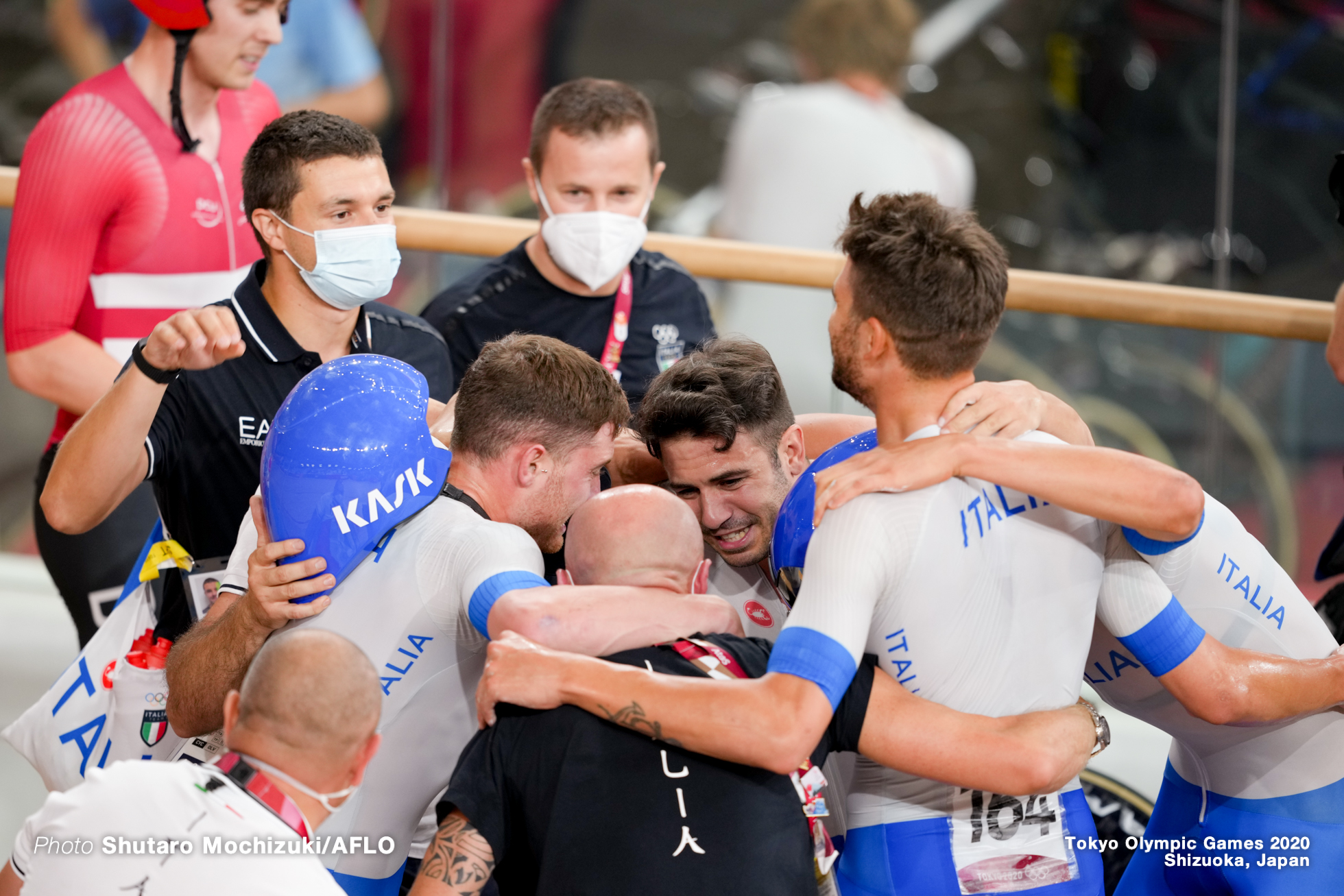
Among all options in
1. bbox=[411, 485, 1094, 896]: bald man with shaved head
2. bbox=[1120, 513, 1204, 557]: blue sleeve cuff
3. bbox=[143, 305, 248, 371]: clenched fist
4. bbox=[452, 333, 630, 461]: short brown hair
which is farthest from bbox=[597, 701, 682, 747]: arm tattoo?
bbox=[143, 305, 248, 371]: clenched fist

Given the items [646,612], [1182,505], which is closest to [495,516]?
[646,612]

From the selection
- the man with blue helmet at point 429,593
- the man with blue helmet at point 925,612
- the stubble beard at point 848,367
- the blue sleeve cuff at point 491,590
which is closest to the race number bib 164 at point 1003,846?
the man with blue helmet at point 925,612

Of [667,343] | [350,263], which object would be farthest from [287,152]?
[667,343]

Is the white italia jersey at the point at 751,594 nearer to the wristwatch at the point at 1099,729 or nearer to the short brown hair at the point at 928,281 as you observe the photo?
the wristwatch at the point at 1099,729

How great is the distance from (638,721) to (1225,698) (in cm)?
103

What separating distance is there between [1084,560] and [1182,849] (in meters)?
0.82

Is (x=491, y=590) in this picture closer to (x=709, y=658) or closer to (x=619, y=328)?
(x=709, y=658)

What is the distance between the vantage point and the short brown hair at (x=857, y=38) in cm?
500

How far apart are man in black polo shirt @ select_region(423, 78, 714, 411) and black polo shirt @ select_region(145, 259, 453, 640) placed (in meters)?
0.76

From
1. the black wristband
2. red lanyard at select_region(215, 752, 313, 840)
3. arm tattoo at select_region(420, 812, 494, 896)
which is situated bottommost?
arm tattoo at select_region(420, 812, 494, 896)

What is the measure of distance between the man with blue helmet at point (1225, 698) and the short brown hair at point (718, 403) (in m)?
0.69

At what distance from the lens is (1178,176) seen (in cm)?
666

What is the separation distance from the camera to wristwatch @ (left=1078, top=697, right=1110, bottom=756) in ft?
6.79

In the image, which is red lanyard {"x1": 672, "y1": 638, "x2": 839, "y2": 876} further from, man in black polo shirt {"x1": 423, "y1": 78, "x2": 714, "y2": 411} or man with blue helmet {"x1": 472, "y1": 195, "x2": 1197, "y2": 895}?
man in black polo shirt {"x1": 423, "y1": 78, "x2": 714, "y2": 411}
